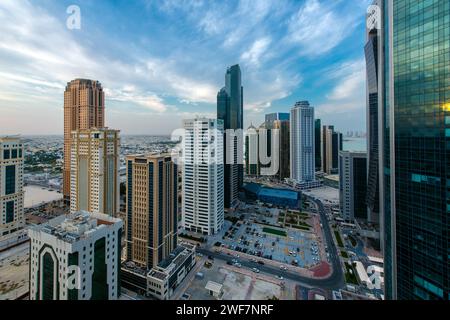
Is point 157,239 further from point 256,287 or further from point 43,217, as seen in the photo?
point 43,217

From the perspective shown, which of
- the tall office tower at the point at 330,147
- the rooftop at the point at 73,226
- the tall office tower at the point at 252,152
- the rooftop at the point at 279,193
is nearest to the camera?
the rooftop at the point at 73,226

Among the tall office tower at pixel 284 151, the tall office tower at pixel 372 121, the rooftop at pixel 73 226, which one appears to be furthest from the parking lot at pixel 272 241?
the tall office tower at pixel 284 151

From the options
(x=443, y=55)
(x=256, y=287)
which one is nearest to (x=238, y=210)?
(x=256, y=287)

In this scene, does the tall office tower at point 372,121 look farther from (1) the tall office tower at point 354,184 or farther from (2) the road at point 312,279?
(2) the road at point 312,279

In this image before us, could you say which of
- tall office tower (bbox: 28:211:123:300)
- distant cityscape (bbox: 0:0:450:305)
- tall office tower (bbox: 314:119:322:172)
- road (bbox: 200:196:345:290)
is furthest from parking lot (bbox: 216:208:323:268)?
tall office tower (bbox: 314:119:322:172)

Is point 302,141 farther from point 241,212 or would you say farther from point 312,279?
point 312,279

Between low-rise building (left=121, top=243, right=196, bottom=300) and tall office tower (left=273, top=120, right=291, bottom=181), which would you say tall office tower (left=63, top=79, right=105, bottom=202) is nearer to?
low-rise building (left=121, top=243, right=196, bottom=300)

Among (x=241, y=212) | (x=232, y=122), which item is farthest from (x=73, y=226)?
(x=232, y=122)
